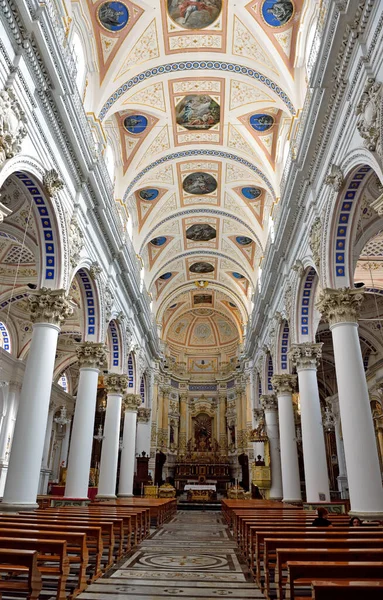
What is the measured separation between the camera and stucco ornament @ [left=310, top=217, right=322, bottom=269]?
37.2 feet

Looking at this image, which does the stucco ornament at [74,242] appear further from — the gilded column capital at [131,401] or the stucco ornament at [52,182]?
the gilded column capital at [131,401]

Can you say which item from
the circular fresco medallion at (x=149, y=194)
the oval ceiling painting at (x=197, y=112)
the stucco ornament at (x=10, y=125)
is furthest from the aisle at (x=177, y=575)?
the circular fresco medallion at (x=149, y=194)

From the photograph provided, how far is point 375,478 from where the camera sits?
337 inches

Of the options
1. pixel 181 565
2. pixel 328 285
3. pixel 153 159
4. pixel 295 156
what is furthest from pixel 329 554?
pixel 153 159

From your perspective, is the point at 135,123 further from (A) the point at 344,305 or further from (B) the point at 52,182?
(A) the point at 344,305

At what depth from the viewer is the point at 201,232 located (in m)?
25.7

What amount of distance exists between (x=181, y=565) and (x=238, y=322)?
28.1m

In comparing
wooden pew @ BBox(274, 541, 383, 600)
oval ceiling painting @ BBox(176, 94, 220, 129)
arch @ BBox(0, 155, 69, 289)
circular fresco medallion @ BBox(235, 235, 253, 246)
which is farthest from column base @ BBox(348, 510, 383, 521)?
circular fresco medallion @ BBox(235, 235, 253, 246)

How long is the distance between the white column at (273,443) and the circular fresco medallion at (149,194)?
11167mm

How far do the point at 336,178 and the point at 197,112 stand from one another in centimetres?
909

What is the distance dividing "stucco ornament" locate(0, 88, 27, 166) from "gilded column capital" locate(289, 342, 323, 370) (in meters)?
9.86

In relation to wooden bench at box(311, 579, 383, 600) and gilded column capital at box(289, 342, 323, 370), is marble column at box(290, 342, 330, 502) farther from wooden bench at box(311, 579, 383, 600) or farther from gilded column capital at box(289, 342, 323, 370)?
wooden bench at box(311, 579, 383, 600)

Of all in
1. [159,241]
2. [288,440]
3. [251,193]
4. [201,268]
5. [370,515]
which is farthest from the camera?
[201,268]

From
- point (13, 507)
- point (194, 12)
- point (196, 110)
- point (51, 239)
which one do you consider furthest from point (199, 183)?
point (13, 507)
